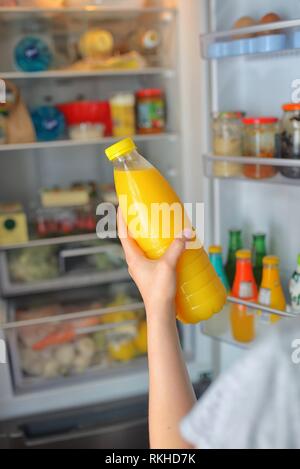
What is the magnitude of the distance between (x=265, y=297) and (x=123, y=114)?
2.75 feet

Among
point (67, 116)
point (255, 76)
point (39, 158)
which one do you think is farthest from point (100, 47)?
point (255, 76)

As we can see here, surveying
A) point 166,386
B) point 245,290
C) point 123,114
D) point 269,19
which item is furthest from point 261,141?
point 166,386

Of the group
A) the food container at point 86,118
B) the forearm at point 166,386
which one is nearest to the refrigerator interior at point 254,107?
the food container at point 86,118

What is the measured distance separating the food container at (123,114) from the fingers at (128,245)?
1.04 metres

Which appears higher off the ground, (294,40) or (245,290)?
(294,40)

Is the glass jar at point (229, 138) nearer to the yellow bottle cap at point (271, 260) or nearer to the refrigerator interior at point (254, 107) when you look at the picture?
the refrigerator interior at point (254, 107)

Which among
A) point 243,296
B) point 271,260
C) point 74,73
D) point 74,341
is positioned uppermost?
point 74,73

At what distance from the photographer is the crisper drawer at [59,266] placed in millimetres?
1888

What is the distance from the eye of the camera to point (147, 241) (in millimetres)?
823

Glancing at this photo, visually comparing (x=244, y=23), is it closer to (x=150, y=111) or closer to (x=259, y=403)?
(x=150, y=111)

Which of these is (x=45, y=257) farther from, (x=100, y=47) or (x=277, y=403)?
(x=277, y=403)

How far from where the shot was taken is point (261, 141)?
1.30 metres

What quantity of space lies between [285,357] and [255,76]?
1098 mm

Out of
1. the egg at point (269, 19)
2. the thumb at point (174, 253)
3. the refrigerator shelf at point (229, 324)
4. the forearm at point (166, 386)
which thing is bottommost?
the refrigerator shelf at point (229, 324)
